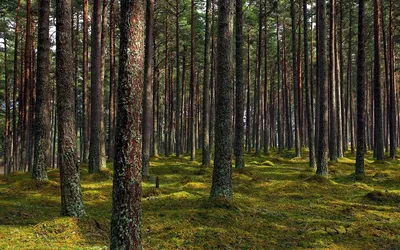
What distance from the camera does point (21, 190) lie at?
12727 mm

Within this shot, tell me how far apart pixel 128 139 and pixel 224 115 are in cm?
510

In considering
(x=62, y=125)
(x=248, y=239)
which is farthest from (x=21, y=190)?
(x=248, y=239)

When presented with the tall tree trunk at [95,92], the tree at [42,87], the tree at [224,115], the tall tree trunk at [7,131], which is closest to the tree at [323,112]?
the tree at [224,115]

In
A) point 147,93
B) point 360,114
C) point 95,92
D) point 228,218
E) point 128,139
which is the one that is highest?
point 95,92

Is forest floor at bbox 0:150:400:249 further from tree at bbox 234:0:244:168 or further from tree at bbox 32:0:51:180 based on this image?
tree at bbox 234:0:244:168

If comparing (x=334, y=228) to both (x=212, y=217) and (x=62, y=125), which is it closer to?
(x=212, y=217)

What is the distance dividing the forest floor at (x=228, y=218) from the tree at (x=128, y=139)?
184cm

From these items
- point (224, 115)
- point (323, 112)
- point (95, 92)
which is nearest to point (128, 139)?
point (224, 115)

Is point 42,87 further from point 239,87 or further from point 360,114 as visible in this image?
point 360,114

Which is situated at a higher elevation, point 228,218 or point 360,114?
point 360,114

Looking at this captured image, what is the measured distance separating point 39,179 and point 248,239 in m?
9.90

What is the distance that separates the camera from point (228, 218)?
8.71m

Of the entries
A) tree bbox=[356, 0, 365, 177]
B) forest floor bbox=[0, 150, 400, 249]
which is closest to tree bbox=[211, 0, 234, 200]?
forest floor bbox=[0, 150, 400, 249]

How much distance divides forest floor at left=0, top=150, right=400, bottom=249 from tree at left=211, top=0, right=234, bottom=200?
0.61 meters
